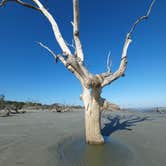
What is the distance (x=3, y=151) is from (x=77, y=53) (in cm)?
368

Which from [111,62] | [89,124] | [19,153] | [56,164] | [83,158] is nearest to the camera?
[56,164]

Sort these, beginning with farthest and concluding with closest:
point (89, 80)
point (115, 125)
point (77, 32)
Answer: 1. point (115, 125)
2. point (77, 32)
3. point (89, 80)

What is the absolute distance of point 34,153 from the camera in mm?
4625

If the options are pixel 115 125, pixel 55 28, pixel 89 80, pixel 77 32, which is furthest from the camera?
pixel 115 125

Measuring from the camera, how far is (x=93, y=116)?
5.75 m

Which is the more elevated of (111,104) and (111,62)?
(111,62)

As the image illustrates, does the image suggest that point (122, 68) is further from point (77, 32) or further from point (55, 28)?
point (55, 28)

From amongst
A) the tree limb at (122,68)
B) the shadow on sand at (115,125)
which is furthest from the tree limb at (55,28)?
the shadow on sand at (115,125)

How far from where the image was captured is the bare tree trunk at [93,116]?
571 cm

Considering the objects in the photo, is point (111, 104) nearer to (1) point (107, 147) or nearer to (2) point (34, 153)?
(1) point (107, 147)

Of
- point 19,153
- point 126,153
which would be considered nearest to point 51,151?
point 19,153

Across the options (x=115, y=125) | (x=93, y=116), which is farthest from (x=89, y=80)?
(x=115, y=125)

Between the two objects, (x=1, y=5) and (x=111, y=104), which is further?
(x=1, y=5)

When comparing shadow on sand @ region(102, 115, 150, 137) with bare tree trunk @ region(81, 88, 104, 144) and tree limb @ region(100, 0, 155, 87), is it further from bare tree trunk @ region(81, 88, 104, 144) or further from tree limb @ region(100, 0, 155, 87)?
tree limb @ region(100, 0, 155, 87)
